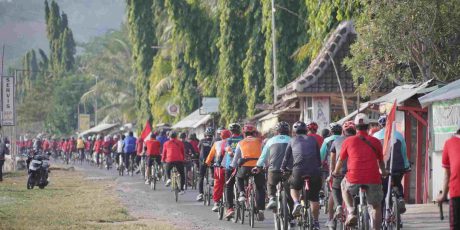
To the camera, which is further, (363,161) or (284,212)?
(284,212)

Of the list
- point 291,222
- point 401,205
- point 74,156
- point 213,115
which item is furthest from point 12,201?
point 74,156

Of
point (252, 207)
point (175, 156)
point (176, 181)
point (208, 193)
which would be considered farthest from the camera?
point (175, 156)

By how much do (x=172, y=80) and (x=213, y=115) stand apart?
946 cm

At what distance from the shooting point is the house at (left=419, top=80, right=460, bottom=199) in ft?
77.2

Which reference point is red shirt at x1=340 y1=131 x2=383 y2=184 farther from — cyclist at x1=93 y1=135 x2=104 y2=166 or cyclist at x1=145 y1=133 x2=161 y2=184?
cyclist at x1=93 y1=135 x2=104 y2=166

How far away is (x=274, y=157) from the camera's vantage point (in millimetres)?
20469

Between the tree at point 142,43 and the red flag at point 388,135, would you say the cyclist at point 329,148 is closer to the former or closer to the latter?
the red flag at point 388,135

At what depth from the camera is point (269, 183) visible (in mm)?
20625

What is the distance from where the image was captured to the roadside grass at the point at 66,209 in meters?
22.1

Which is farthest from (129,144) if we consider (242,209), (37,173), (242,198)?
(242,198)

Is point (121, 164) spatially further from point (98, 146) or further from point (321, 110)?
point (98, 146)

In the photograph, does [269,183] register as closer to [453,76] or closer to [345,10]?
[453,76]

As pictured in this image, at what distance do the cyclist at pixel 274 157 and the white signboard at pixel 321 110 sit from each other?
65.8ft

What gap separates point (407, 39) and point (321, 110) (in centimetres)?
1376
